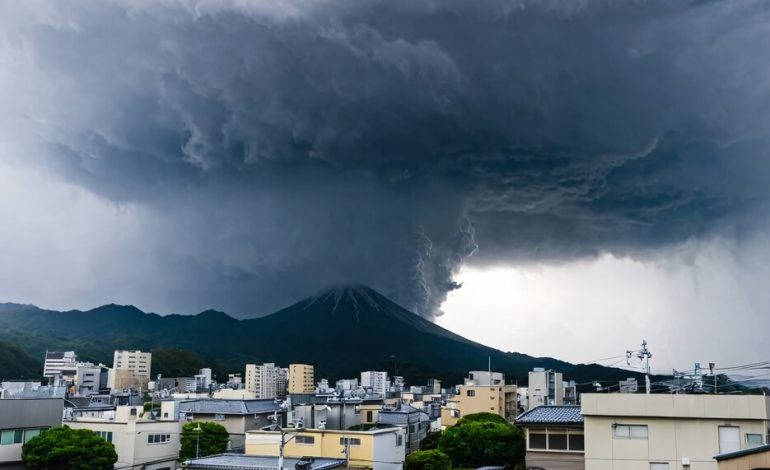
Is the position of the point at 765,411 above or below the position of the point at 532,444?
above

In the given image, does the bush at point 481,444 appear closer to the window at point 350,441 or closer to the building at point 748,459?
the window at point 350,441

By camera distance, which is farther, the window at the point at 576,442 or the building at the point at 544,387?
the building at the point at 544,387

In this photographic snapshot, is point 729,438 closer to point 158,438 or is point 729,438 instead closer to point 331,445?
point 331,445

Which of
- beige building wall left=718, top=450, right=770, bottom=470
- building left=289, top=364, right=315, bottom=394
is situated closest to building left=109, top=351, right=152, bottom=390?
building left=289, top=364, right=315, bottom=394

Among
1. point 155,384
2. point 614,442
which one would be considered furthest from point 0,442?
point 155,384

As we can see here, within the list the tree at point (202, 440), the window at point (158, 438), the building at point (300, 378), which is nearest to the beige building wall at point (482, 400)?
the tree at point (202, 440)

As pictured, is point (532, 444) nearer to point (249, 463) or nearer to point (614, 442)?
point (614, 442)

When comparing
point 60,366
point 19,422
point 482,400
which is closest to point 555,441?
point 19,422
